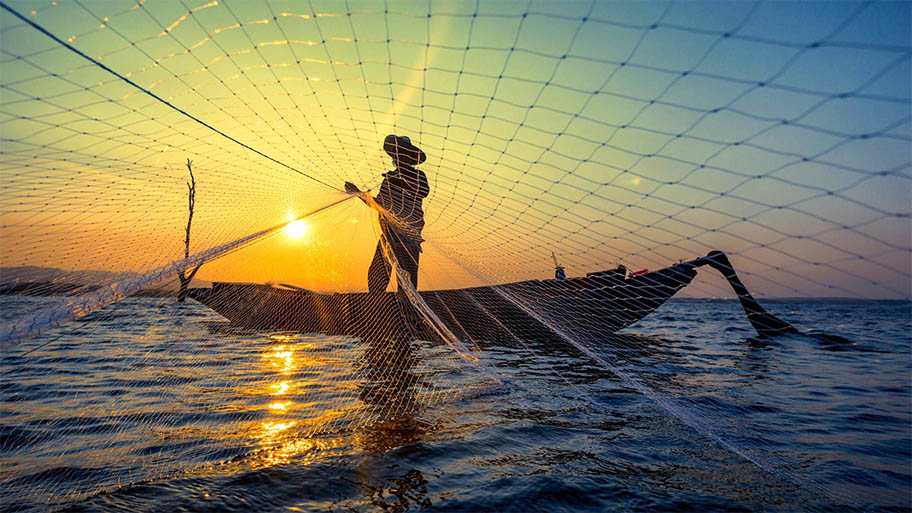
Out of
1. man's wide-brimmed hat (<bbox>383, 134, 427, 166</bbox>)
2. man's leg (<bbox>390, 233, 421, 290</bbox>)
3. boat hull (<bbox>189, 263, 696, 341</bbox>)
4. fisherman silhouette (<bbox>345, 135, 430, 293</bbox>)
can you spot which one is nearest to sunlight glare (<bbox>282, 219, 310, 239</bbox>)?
fisherman silhouette (<bbox>345, 135, 430, 293</bbox>)

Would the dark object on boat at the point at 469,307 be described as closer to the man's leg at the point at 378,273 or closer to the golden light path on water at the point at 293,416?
the man's leg at the point at 378,273

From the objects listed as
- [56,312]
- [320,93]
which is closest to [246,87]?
[320,93]

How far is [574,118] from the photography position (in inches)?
130

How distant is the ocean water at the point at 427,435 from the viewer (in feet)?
7.16

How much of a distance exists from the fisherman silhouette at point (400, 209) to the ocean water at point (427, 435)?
144 cm

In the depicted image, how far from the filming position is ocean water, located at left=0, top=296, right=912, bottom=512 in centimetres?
218

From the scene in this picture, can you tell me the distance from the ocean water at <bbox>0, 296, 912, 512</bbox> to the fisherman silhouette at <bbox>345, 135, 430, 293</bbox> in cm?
144

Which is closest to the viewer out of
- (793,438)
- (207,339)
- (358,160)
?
(793,438)

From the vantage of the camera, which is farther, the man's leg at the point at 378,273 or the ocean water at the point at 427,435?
the man's leg at the point at 378,273

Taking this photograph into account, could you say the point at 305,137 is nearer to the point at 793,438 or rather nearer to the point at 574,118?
the point at 574,118

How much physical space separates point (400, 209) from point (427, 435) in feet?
13.3

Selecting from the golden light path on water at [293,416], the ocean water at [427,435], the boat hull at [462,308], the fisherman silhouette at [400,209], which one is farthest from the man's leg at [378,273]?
the golden light path on water at [293,416]

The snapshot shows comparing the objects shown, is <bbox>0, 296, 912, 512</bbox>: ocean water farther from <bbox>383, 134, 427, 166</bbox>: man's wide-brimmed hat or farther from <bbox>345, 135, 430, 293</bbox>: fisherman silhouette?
<bbox>383, 134, 427, 166</bbox>: man's wide-brimmed hat

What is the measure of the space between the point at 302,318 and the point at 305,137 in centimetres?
472
